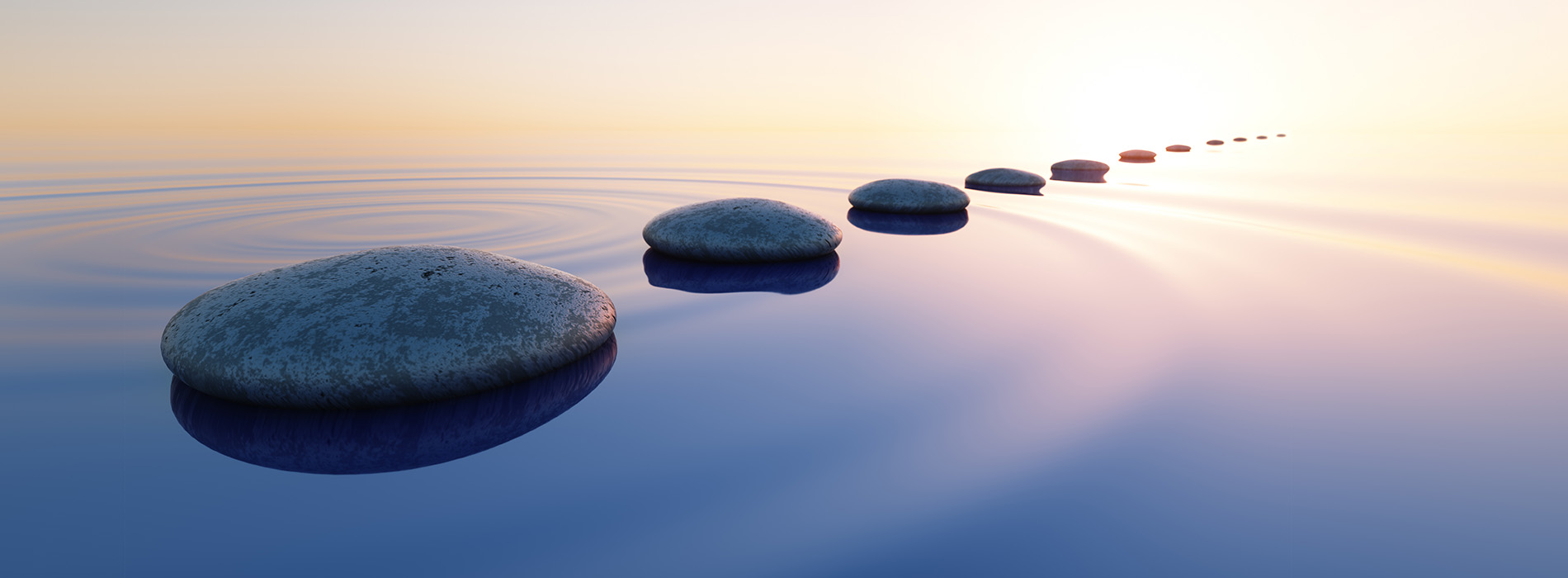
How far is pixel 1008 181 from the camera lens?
11.1 m

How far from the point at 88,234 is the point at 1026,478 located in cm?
746

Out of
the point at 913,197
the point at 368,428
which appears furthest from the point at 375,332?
the point at 913,197

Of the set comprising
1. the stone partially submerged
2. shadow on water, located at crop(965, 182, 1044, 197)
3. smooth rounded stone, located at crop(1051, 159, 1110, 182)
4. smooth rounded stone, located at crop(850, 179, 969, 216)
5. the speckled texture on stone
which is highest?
smooth rounded stone, located at crop(850, 179, 969, 216)

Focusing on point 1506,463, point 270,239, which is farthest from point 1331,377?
point 270,239

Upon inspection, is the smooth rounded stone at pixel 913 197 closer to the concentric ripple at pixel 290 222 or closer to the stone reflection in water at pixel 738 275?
the concentric ripple at pixel 290 222

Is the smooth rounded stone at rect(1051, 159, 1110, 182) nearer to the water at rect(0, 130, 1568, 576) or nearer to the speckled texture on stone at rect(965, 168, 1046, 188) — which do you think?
the speckled texture on stone at rect(965, 168, 1046, 188)

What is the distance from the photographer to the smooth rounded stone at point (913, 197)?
26.1 ft

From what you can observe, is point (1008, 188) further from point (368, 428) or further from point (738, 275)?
point (368, 428)

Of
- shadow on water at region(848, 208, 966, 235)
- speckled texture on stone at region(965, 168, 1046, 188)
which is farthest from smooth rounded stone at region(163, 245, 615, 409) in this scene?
speckled texture on stone at region(965, 168, 1046, 188)

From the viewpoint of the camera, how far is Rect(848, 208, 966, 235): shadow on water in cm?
684

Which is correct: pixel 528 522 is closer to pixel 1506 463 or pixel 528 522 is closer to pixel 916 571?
pixel 916 571

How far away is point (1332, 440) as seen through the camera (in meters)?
2.24

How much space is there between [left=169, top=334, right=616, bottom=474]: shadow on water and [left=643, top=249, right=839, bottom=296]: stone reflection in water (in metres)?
1.78

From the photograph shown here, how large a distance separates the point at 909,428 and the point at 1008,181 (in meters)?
9.59
